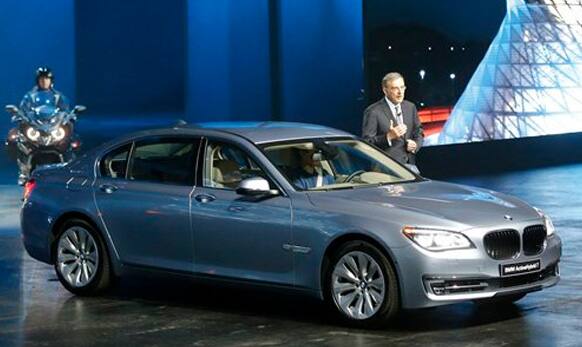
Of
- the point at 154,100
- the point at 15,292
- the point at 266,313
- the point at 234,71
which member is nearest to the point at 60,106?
the point at 234,71

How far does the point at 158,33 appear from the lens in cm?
3359

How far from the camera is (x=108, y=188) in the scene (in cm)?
1102

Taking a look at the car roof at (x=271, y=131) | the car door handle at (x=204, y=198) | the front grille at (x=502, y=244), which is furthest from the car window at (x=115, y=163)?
the front grille at (x=502, y=244)

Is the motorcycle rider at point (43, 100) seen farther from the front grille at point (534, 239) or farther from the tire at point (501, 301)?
the front grille at point (534, 239)

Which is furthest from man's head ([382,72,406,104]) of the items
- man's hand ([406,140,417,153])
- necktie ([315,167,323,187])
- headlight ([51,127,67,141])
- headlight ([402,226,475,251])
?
headlight ([51,127,67,141])

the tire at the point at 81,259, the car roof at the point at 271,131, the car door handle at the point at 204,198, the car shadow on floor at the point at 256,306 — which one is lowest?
the car shadow on floor at the point at 256,306

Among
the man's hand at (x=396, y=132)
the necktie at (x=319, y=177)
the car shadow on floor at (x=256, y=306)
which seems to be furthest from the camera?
the man's hand at (x=396, y=132)

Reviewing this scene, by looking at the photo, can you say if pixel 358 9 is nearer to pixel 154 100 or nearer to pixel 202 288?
pixel 154 100

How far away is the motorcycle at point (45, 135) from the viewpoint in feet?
61.9

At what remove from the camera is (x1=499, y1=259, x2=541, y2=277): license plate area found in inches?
371

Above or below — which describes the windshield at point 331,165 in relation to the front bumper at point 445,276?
above

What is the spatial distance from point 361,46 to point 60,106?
21.9 ft

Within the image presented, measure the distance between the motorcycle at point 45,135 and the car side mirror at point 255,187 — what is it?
29.7 ft

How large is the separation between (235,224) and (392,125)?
9.44 feet
